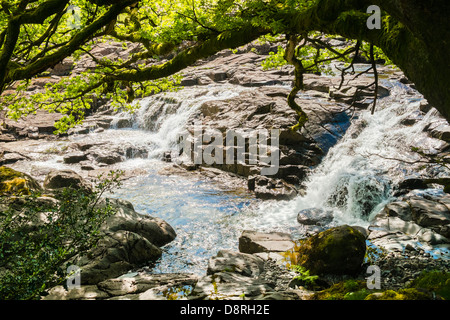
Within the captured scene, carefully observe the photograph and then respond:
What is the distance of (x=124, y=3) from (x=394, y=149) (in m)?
14.0

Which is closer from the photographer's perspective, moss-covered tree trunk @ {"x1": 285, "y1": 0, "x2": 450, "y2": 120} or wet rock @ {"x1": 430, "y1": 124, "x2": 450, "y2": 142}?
moss-covered tree trunk @ {"x1": 285, "y1": 0, "x2": 450, "y2": 120}

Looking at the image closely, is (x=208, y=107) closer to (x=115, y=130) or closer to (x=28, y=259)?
(x=115, y=130)

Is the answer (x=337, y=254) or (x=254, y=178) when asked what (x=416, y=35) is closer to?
(x=337, y=254)

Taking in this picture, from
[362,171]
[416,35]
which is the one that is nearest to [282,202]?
[362,171]

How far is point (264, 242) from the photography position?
915 cm

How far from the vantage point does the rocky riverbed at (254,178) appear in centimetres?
634

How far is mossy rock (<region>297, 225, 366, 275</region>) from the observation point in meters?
6.97

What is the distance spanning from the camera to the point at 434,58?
274 centimetres

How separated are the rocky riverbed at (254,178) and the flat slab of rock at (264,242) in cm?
3

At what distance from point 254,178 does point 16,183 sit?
31.6ft

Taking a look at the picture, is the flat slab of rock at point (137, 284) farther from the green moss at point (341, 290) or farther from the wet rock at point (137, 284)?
the green moss at point (341, 290)

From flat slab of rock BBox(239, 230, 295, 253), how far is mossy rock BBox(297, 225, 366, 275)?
4.75 ft

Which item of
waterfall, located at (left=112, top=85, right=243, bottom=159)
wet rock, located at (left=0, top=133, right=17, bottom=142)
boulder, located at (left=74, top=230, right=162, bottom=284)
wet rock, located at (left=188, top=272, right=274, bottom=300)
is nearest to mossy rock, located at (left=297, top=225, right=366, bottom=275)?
wet rock, located at (left=188, top=272, right=274, bottom=300)

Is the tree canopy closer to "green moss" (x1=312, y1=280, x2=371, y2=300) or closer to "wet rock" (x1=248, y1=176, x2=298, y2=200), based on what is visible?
"green moss" (x1=312, y1=280, x2=371, y2=300)
